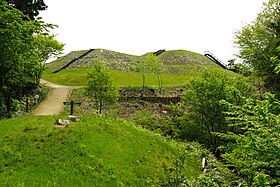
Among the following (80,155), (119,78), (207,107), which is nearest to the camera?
(80,155)

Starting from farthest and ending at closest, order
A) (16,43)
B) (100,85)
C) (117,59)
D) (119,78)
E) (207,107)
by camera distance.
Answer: (117,59) → (119,78) → (100,85) → (207,107) → (16,43)

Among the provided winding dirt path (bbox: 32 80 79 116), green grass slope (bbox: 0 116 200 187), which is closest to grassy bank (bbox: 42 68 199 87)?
winding dirt path (bbox: 32 80 79 116)

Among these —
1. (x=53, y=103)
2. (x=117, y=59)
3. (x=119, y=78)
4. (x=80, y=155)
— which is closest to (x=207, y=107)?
(x=80, y=155)

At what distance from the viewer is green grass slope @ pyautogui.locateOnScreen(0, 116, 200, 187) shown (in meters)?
7.24

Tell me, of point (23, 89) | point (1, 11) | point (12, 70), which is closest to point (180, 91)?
point (23, 89)

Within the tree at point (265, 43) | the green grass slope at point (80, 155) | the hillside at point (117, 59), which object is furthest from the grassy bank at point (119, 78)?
the green grass slope at point (80, 155)

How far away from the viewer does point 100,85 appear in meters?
19.0

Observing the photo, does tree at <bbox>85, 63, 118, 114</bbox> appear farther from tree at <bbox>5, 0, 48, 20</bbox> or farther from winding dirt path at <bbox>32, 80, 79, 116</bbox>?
tree at <bbox>5, 0, 48, 20</bbox>

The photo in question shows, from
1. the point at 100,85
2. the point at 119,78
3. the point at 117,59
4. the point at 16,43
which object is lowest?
the point at 100,85

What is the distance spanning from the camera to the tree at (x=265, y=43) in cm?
1638

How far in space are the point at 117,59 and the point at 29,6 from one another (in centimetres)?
2336

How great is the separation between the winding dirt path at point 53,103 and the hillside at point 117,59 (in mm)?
10943

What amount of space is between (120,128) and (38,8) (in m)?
10.1

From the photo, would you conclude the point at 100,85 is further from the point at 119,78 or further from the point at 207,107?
the point at 119,78
